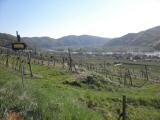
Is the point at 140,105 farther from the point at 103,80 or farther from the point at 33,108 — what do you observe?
the point at 33,108

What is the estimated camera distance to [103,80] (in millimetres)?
40625

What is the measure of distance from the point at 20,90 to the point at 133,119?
14343 millimetres

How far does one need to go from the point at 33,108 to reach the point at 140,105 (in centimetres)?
1941

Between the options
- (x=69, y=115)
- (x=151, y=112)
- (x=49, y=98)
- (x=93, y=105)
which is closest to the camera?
(x=69, y=115)

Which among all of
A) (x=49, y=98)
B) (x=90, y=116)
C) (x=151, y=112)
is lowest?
(x=151, y=112)

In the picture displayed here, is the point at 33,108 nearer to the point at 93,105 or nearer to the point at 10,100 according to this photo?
the point at 10,100

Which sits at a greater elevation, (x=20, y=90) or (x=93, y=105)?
(x=20, y=90)

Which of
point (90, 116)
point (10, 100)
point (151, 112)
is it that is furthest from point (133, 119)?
point (10, 100)

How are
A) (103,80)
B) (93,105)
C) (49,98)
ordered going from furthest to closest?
(103,80) → (93,105) → (49,98)

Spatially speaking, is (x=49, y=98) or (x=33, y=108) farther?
(x=49, y=98)

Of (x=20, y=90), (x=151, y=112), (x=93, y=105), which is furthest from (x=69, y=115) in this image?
(x=151, y=112)

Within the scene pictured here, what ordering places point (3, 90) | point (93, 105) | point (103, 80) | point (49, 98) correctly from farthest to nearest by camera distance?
point (103, 80), point (93, 105), point (3, 90), point (49, 98)

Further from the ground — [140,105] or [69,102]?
[69,102]

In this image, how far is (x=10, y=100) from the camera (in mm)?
11367
